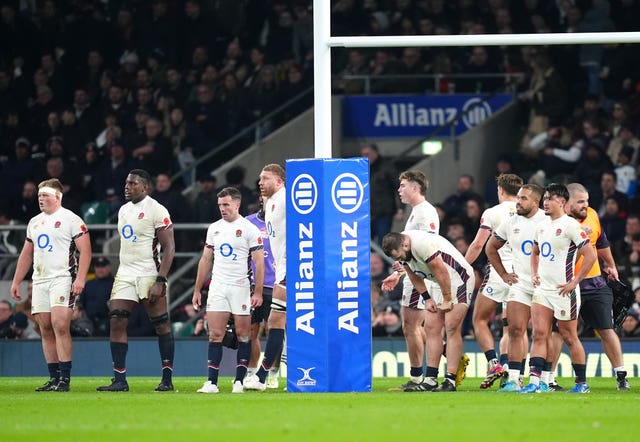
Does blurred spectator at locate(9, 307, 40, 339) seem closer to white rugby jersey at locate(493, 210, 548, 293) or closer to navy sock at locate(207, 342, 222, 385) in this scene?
navy sock at locate(207, 342, 222, 385)

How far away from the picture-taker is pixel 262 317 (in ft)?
51.8

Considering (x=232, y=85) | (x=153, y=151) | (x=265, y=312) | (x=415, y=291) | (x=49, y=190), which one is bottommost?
(x=265, y=312)

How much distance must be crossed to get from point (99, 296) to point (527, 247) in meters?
8.17

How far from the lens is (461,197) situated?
72.5 ft

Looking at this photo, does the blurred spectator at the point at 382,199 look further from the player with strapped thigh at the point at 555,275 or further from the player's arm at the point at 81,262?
the player with strapped thigh at the point at 555,275

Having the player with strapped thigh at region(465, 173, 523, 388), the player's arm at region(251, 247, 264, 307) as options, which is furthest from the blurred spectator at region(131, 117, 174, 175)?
the player with strapped thigh at region(465, 173, 523, 388)

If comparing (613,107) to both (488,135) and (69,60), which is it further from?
(69,60)

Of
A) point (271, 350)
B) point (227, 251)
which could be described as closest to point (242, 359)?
point (271, 350)

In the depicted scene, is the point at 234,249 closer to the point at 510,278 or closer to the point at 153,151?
the point at 510,278

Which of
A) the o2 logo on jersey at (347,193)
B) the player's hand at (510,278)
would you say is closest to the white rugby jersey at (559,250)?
the player's hand at (510,278)

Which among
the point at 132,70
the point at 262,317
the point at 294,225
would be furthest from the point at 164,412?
the point at 132,70

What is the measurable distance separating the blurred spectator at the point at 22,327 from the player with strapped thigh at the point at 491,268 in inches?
313

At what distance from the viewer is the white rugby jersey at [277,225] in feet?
49.6

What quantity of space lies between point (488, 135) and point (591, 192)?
3092mm
